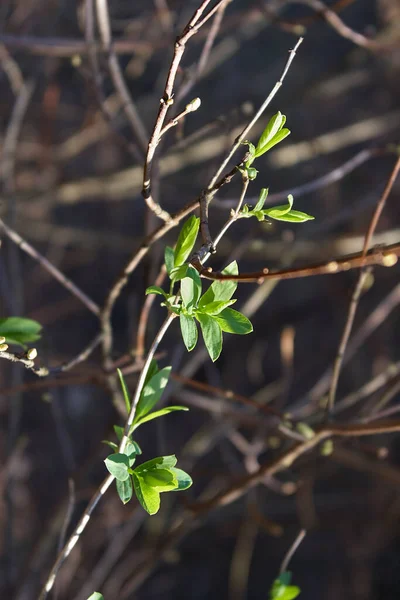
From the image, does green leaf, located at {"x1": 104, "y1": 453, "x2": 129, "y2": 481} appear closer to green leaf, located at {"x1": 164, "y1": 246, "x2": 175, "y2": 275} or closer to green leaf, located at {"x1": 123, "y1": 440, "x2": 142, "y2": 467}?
green leaf, located at {"x1": 123, "y1": 440, "x2": 142, "y2": 467}

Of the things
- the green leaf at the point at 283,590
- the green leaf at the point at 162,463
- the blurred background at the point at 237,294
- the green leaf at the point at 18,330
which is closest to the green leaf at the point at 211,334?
the green leaf at the point at 162,463

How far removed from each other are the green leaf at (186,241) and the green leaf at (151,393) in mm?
174

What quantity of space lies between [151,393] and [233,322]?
201 millimetres

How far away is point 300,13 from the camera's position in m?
3.72

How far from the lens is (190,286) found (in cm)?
71

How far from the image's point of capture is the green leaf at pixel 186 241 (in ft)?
2.54

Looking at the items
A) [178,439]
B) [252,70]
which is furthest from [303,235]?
[252,70]

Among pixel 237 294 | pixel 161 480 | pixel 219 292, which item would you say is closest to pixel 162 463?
pixel 161 480

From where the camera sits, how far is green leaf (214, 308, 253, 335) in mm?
731

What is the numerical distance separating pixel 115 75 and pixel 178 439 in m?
2.45

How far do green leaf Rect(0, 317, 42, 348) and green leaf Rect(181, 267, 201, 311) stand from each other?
0.35m

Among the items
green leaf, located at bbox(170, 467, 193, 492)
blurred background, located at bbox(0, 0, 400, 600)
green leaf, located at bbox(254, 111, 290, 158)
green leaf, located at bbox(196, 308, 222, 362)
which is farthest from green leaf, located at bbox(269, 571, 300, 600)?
blurred background, located at bbox(0, 0, 400, 600)

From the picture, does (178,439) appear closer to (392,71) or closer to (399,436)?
(399,436)

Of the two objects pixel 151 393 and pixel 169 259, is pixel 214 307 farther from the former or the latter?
pixel 151 393
